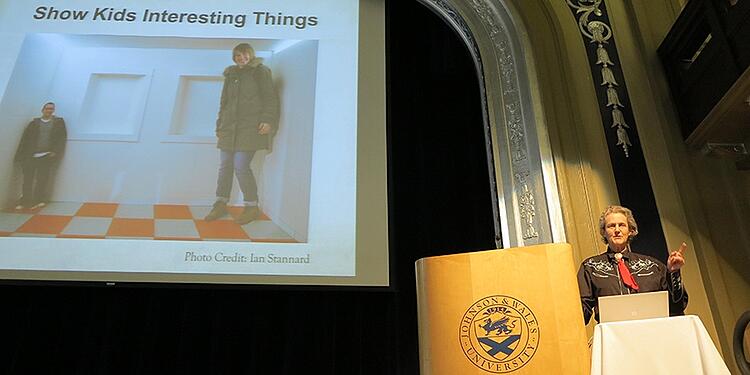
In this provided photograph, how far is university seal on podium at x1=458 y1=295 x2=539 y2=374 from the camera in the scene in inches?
65.2

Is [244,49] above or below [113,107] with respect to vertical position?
above

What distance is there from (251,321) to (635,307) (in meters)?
2.20

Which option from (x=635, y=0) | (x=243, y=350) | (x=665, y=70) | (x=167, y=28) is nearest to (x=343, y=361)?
(x=243, y=350)

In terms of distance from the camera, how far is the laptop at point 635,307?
1727mm

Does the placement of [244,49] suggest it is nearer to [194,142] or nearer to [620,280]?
[194,142]

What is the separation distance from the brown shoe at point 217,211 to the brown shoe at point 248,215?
8 centimetres

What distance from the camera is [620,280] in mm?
2086

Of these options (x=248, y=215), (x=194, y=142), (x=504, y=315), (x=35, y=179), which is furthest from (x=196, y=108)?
(x=504, y=315)

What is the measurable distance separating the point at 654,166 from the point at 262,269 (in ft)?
6.82

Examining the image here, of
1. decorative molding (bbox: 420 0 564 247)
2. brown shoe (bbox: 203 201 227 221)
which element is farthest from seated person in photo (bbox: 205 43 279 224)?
decorative molding (bbox: 420 0 564 247)

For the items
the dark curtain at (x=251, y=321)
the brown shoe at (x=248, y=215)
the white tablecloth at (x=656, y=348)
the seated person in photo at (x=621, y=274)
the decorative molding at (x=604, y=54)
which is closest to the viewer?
the white tablecloth at (x=656, y=348)

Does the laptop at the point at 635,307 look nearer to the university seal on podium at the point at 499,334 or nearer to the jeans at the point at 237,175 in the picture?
the university seal on podium at the point at 499,334

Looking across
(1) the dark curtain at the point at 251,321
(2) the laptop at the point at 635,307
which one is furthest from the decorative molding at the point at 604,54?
(2) the laptop at the point at 635,307

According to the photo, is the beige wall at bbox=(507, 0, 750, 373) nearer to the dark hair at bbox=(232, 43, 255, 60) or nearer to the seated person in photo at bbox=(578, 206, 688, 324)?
the seated person in photo at bbox=(578, 206, 688, 324)
